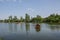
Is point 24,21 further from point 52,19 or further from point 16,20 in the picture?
point 52,19

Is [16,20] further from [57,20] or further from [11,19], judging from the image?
[57,20]

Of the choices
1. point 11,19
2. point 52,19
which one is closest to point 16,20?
point 11,19

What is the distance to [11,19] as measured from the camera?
16500cm

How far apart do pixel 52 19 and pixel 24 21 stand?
39.6 meters

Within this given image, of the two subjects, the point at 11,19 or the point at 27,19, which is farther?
the point at 11,19

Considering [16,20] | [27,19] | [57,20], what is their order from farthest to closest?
[16,20] < [27,19] < [57,20]

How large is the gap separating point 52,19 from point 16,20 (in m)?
53.5

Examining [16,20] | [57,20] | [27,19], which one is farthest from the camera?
[16,20]

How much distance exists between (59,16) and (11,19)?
66.3 m

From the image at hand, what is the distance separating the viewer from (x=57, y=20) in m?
125

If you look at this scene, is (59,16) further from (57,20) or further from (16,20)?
(16,20)

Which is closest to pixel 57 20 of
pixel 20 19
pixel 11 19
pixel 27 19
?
pixel 27 19

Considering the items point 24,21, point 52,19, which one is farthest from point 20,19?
point 52,19

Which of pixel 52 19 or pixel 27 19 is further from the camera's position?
pixel 27 19
